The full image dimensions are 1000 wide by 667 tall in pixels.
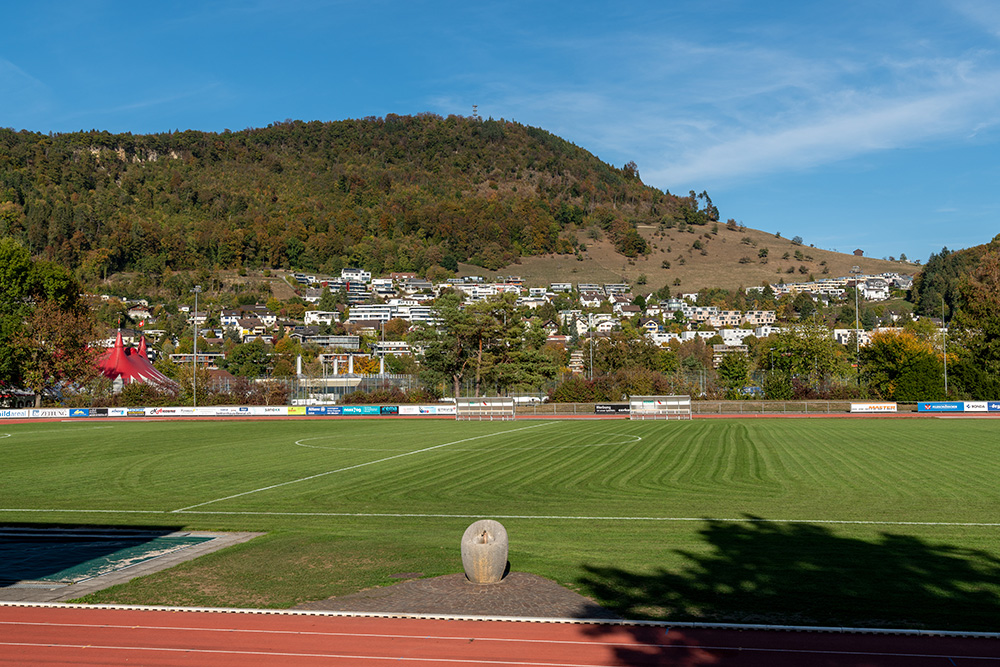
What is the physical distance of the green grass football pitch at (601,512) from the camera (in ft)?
34.3

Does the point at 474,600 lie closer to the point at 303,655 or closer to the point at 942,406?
the point at 303,655

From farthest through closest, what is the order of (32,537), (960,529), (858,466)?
(858,466), (32,537), (960,529)

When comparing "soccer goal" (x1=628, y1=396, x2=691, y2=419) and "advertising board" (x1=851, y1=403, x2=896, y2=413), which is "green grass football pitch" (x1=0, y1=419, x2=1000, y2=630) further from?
"advertising board" (x1=851, y1=403, x2=896, y2=413)

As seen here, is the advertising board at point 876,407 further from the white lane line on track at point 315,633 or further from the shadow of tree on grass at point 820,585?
the white lane line on track at point 315,633

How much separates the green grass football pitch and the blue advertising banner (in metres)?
21.1

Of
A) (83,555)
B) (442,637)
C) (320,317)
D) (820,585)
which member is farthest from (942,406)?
(320,317)

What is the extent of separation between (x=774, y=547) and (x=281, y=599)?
326 inches

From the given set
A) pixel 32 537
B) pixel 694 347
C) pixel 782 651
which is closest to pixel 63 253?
pixel 694 347

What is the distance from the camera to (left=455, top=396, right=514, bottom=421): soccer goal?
2254 inches

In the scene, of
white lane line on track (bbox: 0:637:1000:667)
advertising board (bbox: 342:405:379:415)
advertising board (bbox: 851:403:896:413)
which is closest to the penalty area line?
white lane line on track (bbox: 0:637:1000:667)

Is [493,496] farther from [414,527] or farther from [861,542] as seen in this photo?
[861,542]

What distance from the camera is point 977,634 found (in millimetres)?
8406

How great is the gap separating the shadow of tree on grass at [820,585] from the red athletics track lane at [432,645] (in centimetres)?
63

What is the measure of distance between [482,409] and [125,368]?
4266cm
